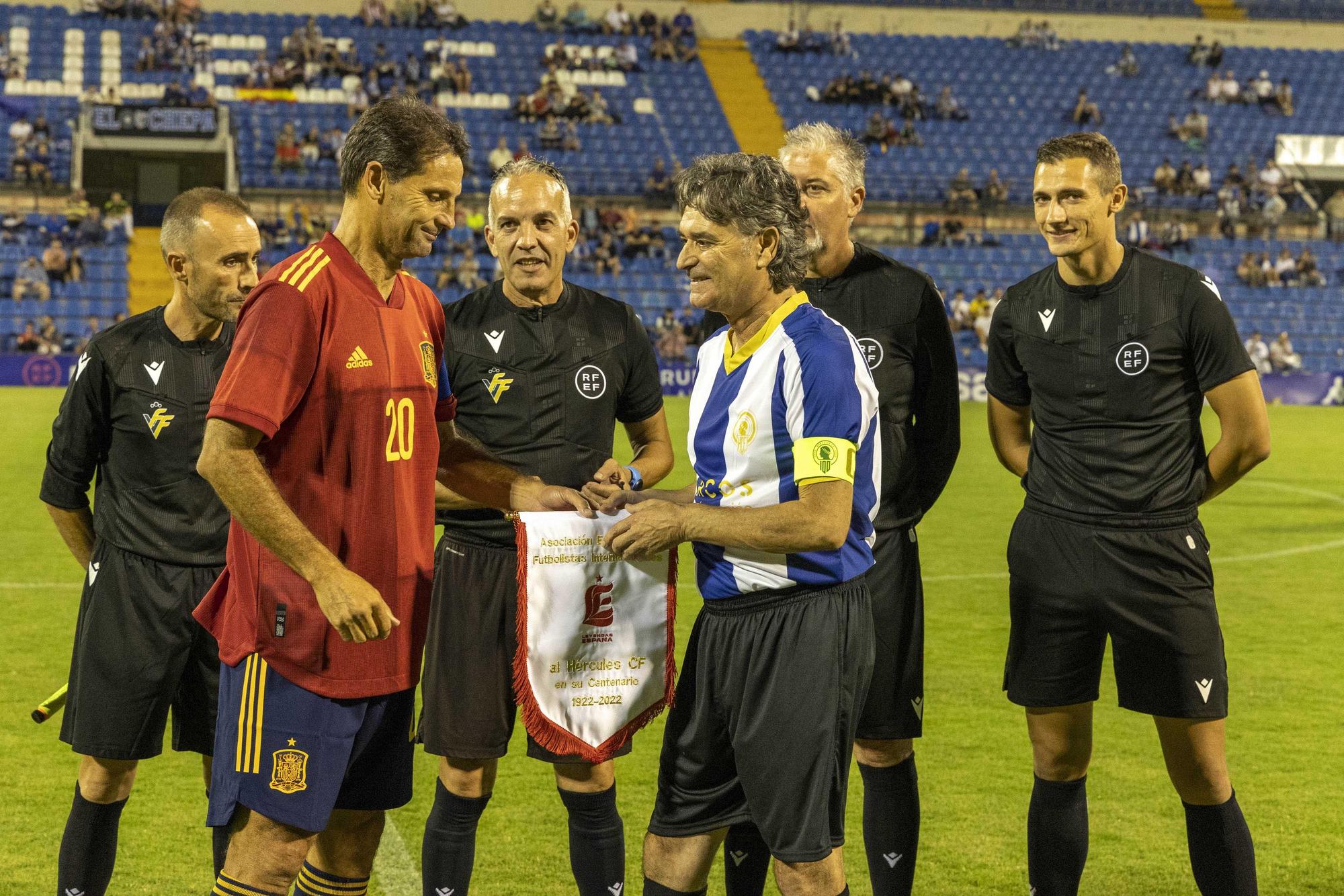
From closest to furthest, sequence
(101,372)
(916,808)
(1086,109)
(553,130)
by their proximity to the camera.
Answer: (101,372) < (916,808) < (553,130) < (1086,109)

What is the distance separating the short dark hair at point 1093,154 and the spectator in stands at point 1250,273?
27631 mm

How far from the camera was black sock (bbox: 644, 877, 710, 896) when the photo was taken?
129 inches

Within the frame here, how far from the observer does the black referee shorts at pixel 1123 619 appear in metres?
3.90

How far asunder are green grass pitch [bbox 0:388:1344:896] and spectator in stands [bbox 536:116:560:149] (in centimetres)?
2198

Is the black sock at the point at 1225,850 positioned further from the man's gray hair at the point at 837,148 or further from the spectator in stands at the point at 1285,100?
the spectator in stands at the point at 1285,100

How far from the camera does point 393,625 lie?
297 centimetres

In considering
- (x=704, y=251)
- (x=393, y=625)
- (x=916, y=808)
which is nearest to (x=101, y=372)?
(x=393, y=625)

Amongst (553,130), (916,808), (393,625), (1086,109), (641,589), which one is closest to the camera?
(393,625)

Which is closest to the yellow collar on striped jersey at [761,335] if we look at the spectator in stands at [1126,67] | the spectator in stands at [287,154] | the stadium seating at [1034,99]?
the spectator in stands at [287,154]

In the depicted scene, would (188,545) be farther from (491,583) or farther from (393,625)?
(393,625)

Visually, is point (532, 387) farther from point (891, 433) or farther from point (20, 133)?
point (20, 133)

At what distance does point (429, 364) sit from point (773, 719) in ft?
3.74

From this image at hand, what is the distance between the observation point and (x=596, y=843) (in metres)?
4.02

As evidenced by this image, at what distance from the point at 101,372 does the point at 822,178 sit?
2.12 meters
